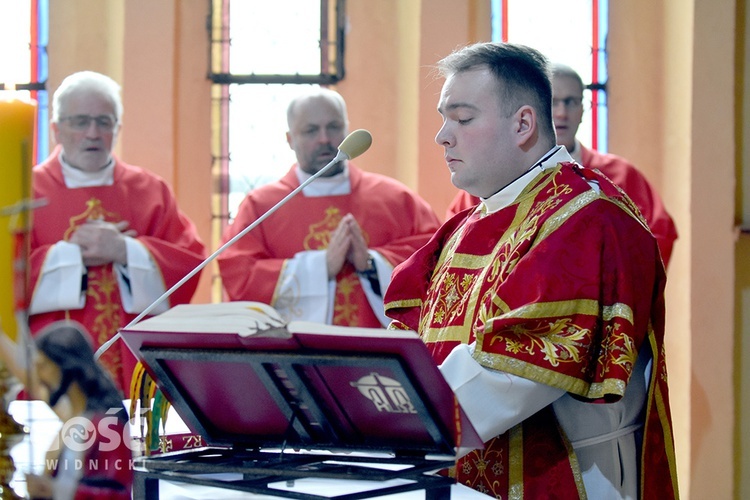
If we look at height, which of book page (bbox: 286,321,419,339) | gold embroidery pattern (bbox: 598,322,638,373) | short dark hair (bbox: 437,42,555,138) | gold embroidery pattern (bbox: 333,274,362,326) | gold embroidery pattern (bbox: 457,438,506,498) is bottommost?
gold embroidery pattern (bbox: 457,438,506,498)

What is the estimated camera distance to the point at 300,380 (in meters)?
1.85

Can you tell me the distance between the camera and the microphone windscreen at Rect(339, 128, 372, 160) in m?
2.73

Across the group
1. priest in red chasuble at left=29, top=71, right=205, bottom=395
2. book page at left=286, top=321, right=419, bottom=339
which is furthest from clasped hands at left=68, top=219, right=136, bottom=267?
book page at left=286, top=321, right=419, bottom=339

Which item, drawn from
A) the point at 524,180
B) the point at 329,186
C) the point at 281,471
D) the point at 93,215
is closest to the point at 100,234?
the point at 93,215

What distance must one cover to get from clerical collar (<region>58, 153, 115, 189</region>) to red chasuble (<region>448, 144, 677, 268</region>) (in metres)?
1.74

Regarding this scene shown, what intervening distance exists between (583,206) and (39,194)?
3421mm

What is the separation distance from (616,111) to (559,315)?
4.54m

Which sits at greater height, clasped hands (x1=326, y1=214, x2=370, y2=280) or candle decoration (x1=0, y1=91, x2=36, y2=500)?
candle decoration (x1=0, y1=91, x2=36, y2=500)

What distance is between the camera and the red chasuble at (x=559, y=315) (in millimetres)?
2387

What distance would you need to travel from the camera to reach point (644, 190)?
5.57 metres

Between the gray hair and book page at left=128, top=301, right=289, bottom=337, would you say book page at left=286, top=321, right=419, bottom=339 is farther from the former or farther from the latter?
the gray hair

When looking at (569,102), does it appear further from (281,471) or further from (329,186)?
(281,471)

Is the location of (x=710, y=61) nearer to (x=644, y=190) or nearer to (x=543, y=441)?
(x=644, y=190)

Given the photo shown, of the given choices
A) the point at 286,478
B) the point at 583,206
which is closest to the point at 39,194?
the point at 583,206
